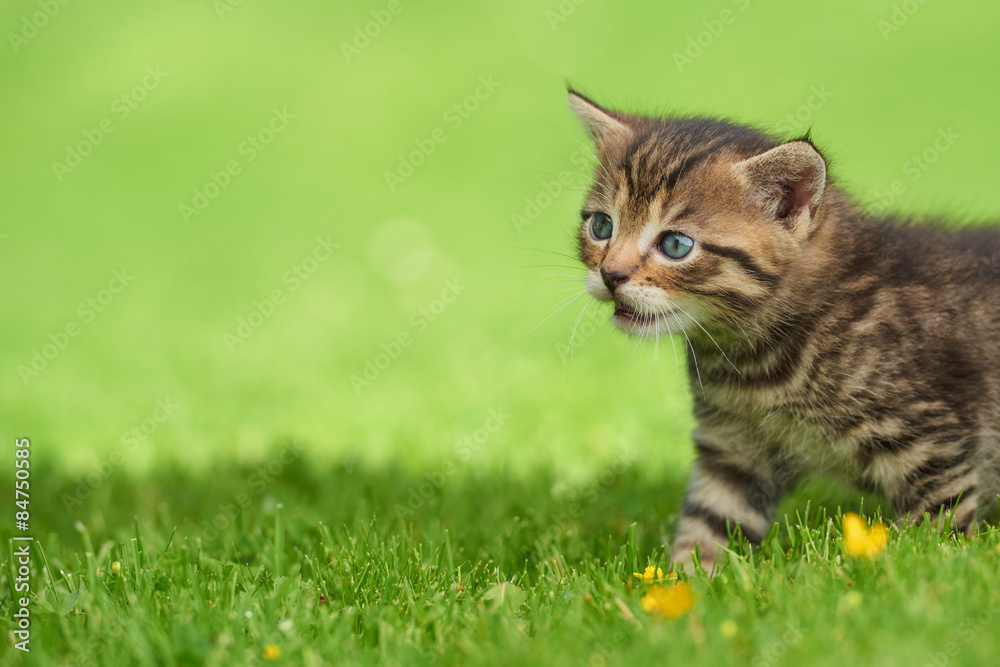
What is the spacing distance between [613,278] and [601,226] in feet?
1.41

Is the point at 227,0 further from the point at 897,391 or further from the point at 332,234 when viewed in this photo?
the point at 897,391

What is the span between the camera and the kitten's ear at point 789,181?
3131mm

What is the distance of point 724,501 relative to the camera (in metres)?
3.74

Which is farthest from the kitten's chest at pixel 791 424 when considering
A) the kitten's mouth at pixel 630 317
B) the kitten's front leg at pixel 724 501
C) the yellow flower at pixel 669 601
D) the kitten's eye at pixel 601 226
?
the yellow flower at pixel 669 601

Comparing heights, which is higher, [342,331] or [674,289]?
[674,289]

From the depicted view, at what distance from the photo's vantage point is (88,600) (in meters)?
2.84

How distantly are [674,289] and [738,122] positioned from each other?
1.12 meters

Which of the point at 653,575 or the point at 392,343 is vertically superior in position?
the point at 653,575

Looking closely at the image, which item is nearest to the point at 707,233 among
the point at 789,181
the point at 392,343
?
the point at 789,181

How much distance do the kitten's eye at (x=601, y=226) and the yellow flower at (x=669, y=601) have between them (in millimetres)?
1389

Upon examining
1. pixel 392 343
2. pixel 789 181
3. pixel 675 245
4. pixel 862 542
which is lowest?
pixel 392 343

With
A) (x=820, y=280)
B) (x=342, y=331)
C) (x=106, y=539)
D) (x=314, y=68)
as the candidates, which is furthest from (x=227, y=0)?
(x=820, y=280)

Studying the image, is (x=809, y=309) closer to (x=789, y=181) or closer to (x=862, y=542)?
(x=789, y=181)

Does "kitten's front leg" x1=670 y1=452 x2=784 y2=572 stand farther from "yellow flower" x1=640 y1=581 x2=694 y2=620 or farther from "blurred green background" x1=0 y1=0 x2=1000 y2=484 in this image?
"yellow flower" x1=640 y1=581 x2=694 y2=620
